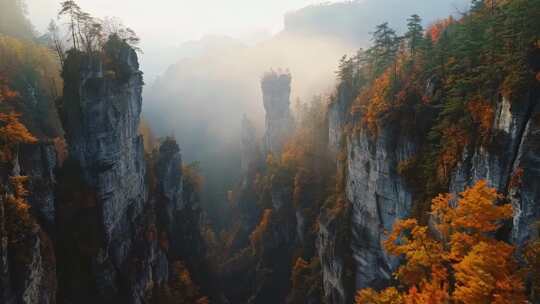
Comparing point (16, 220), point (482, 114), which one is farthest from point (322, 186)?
point (16, 220)

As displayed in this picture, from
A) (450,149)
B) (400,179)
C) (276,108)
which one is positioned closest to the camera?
(450,149)

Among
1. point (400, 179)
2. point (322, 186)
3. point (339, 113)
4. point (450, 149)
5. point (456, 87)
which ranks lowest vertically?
point (322, 186)

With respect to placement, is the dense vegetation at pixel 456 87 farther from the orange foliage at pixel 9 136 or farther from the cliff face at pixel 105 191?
the orange foliage at pixel 9 136

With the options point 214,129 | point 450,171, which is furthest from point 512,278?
point 214,129

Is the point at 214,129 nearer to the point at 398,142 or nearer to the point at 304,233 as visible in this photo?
the point at 304,233

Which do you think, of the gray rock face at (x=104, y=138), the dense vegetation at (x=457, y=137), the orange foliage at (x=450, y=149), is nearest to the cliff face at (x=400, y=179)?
the dense vegetation at (x=457, y=137)

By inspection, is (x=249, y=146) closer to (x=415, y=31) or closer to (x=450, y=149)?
(x=415, y=31)
